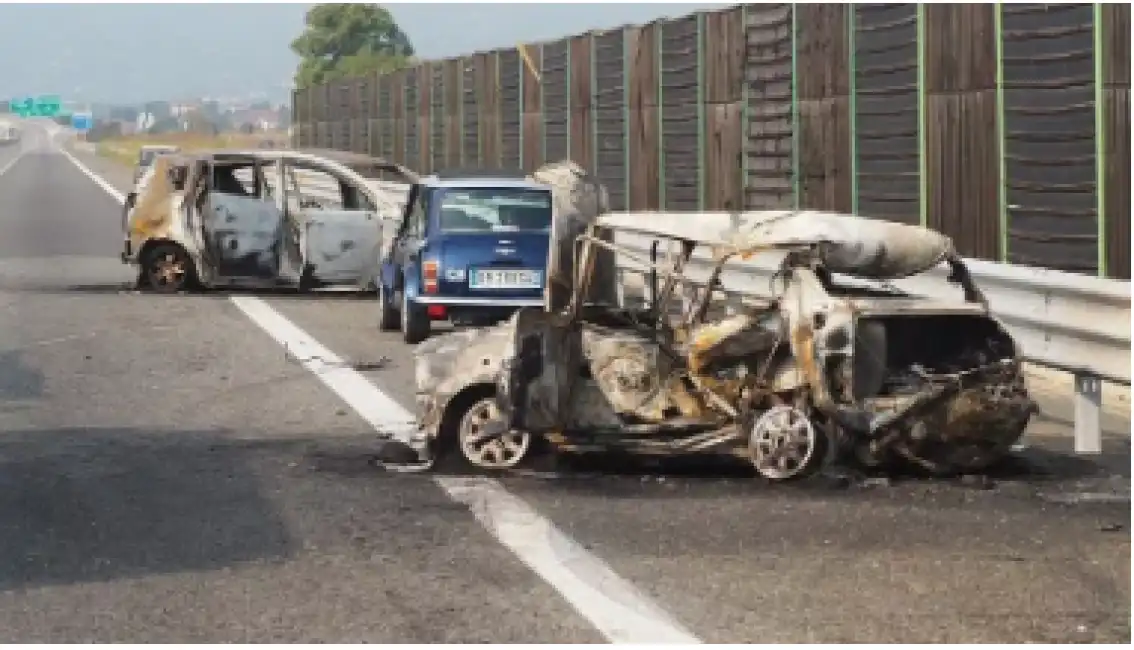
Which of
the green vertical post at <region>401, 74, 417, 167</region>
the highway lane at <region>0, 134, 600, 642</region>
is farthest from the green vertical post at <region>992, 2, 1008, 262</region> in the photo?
the green vertical post at <region>401, 74, 417, 167</region>

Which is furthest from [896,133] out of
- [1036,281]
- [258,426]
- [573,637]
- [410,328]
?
[573,637]

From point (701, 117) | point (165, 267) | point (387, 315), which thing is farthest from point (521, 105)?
point (387, 315)

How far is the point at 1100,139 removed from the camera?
14.8 m

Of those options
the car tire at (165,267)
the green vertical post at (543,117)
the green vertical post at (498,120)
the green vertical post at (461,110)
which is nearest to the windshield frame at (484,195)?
the car tire at (165,267)

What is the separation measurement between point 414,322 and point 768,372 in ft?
23.9

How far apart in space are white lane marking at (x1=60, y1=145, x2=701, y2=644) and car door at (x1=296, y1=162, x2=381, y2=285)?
7965 millimetres

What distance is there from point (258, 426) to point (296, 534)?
3503 mm

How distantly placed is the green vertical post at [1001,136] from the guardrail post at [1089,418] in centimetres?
488

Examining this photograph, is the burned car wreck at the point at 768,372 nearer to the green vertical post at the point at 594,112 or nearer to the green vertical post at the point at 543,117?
the green vertical post at the point at 594,112

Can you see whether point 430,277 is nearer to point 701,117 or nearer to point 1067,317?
point 1067,317

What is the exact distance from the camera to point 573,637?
23.4 feet

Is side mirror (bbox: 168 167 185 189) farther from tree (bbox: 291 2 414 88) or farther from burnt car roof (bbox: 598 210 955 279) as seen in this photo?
tree (bbox: 291 2 414 88)

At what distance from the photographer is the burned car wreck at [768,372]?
10523 mm

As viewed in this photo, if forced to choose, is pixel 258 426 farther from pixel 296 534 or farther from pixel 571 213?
pixel 296 534
